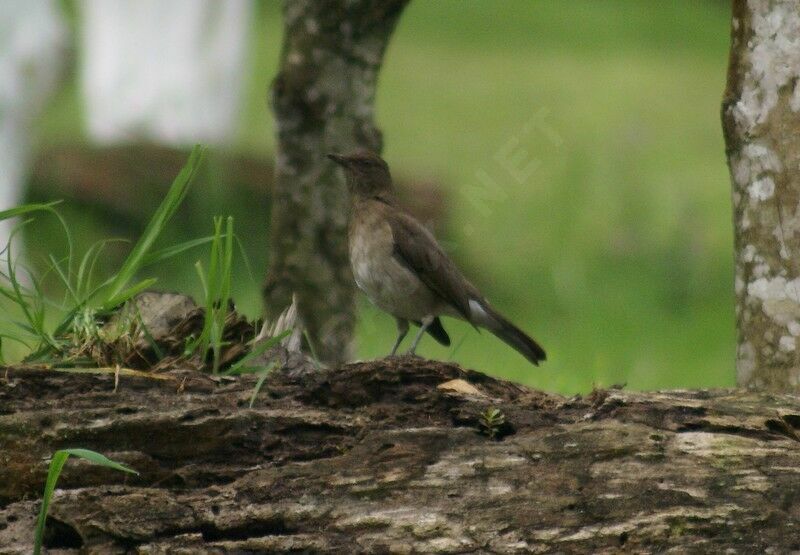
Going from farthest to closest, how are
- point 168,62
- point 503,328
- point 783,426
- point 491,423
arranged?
point 168,62, point 503,328, point 783,426, point 491,423

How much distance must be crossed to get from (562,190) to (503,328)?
6385mm

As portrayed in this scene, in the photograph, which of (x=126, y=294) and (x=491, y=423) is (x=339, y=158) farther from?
(x=491, y=423)

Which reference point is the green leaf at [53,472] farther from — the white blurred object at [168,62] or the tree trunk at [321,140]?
the white blurred object at [168,62]

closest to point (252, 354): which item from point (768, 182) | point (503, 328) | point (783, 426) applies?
point (783, 426)

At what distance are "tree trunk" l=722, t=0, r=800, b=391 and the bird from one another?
169 cm

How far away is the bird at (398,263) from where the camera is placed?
247 inches

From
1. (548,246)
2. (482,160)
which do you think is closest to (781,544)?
(548,246)

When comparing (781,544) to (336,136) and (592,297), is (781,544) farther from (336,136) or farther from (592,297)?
(592,297)

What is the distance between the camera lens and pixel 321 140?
264 inches

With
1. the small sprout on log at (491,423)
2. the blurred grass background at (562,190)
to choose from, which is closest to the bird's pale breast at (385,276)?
the blurred grass background at (562,190)

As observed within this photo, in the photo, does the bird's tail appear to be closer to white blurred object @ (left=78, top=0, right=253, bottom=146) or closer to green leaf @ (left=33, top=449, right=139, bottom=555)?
green leaf @ (left=33, top=449, right=139, bottom=555)

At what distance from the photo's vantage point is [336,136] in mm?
6734

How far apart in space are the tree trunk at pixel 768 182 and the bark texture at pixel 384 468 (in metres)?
0.58

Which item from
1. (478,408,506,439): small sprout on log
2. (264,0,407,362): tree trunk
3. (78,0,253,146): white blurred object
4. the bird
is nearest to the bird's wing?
the bird
